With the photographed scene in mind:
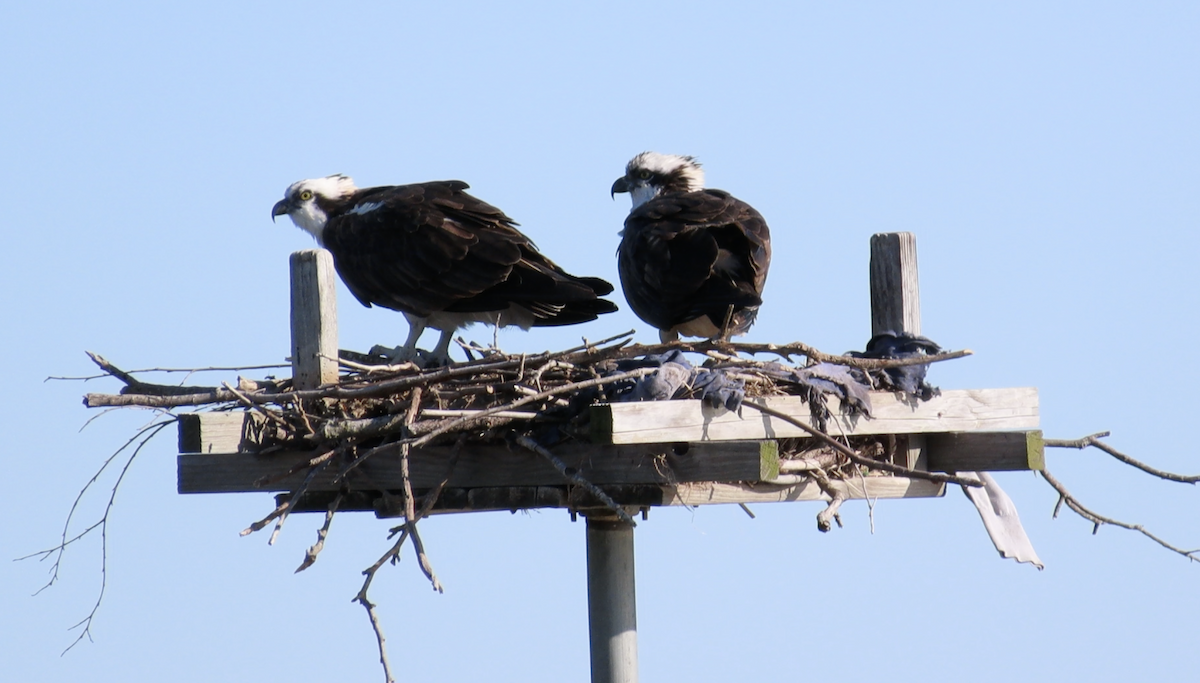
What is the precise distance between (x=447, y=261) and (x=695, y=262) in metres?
1.12

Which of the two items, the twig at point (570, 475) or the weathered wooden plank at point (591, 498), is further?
the weathered wooden plank at point (591, 498)

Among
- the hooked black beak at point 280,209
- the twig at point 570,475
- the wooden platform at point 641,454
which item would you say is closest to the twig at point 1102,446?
the wooden platform at point 641,454

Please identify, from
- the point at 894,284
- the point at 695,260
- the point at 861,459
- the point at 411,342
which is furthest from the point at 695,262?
the point at 861,459

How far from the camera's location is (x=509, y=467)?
4.77m

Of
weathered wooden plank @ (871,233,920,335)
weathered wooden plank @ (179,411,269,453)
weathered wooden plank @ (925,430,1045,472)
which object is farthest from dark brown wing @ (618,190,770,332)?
weathered wooden plank @ (179,411,269,453)

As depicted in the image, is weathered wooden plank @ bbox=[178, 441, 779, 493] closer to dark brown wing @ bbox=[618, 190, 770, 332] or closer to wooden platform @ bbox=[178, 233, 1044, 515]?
wooden platform @ bbox=[178, 233, 1044, 515]

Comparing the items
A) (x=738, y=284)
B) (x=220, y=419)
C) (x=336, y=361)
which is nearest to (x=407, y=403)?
(x=336, y=361)

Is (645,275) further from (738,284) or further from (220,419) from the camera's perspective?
(220,419)

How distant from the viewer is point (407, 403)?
4.71 meters

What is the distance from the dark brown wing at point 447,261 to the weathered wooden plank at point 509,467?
1350 mm

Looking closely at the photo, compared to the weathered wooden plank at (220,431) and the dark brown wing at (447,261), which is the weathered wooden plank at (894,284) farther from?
the weathered wooden plank at (220,431)

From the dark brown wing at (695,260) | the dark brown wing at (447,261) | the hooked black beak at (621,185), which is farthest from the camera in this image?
the hooked black beak at (621,185)

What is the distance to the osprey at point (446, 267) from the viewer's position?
6074 mm

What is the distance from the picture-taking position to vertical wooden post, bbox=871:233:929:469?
19.2 ft
